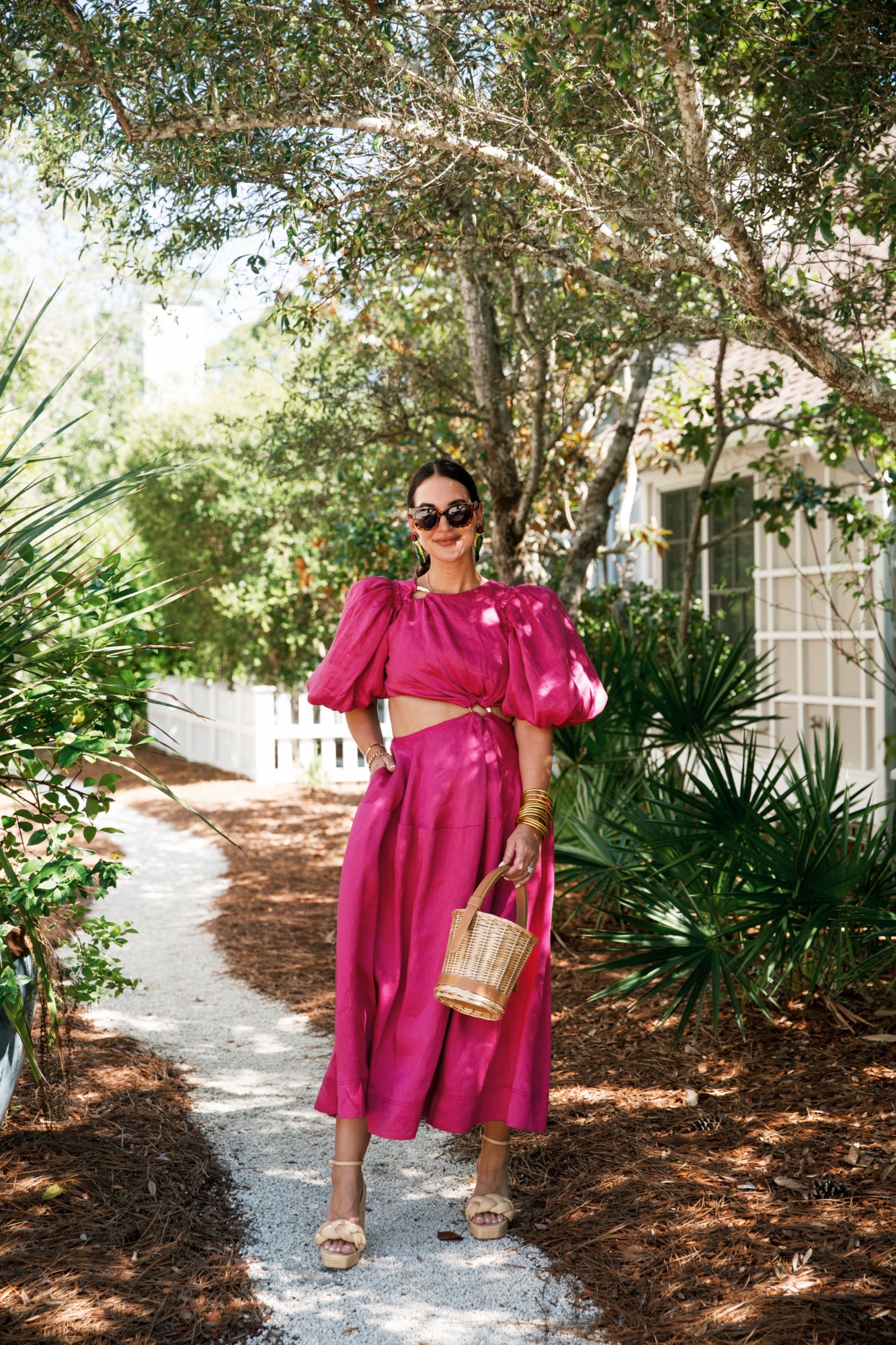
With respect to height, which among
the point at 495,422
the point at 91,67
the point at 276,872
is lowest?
the point at 276,872

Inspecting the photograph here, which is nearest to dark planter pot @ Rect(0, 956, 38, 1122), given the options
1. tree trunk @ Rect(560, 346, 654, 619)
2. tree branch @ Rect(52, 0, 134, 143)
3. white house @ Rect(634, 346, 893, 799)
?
tree branch @ Rect(52, 0, 134, 143)

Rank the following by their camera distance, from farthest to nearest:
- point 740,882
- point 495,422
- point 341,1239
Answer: point 495,422 < point 740,882 < point 341,1239

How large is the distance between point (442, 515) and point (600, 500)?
3.69m

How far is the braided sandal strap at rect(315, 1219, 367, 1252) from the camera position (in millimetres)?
2783

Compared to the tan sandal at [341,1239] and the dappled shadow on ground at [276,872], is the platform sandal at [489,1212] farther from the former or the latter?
the dappled shadow on ground at [276,872]

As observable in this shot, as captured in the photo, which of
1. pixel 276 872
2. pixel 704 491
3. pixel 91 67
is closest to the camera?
pixel 91 67

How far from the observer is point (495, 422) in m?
6.35

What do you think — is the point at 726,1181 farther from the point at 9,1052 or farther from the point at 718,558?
the point at 718,558

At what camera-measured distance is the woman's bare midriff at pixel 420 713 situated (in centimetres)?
306

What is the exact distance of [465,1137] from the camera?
367 centimetres

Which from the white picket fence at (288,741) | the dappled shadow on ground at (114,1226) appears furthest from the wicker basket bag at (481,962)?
the white picket fence at (288,741)

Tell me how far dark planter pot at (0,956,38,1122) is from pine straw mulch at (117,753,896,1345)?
1.34 metres

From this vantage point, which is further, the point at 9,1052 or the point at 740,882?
the point at 740,882

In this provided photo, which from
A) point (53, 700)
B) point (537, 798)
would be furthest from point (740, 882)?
point (53, 700)
